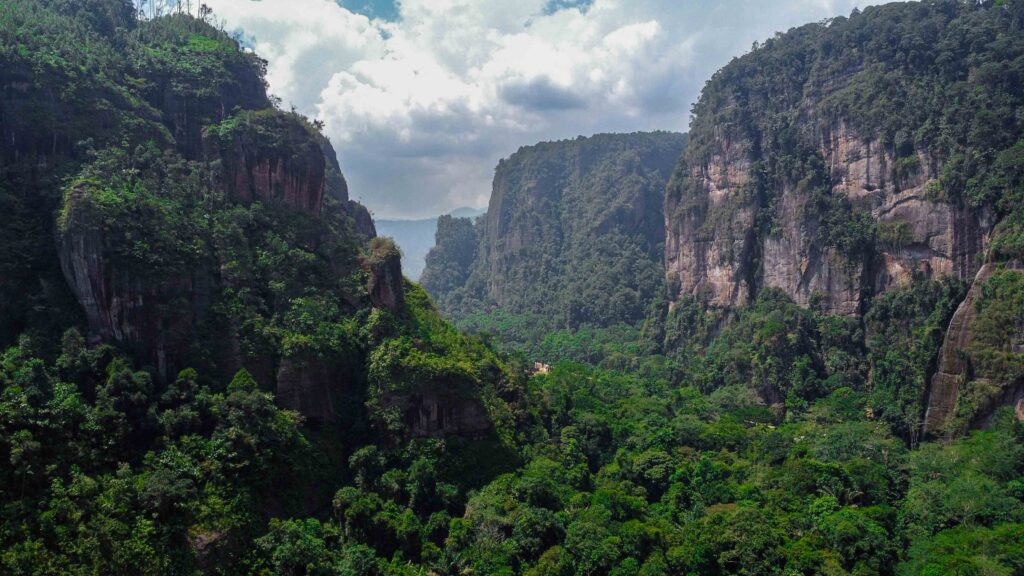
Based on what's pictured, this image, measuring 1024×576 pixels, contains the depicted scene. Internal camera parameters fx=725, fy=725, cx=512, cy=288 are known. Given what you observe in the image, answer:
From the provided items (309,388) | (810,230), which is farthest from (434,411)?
(810,230)

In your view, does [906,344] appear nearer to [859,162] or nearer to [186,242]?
[859,162]

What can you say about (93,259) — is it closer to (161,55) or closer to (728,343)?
(161,55)

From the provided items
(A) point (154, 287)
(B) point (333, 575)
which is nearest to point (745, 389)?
(B) point (333, 575)

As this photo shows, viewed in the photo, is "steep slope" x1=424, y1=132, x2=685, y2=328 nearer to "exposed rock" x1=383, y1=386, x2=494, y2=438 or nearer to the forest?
the forest

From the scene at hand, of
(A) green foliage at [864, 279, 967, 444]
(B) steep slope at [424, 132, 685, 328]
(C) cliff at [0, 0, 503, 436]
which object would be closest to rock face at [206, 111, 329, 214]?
(C) cliff at [0, 0, 503, 436]

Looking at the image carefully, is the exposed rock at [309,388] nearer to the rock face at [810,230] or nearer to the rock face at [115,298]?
the rock face at [115,298]

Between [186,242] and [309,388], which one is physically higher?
[186,242]
